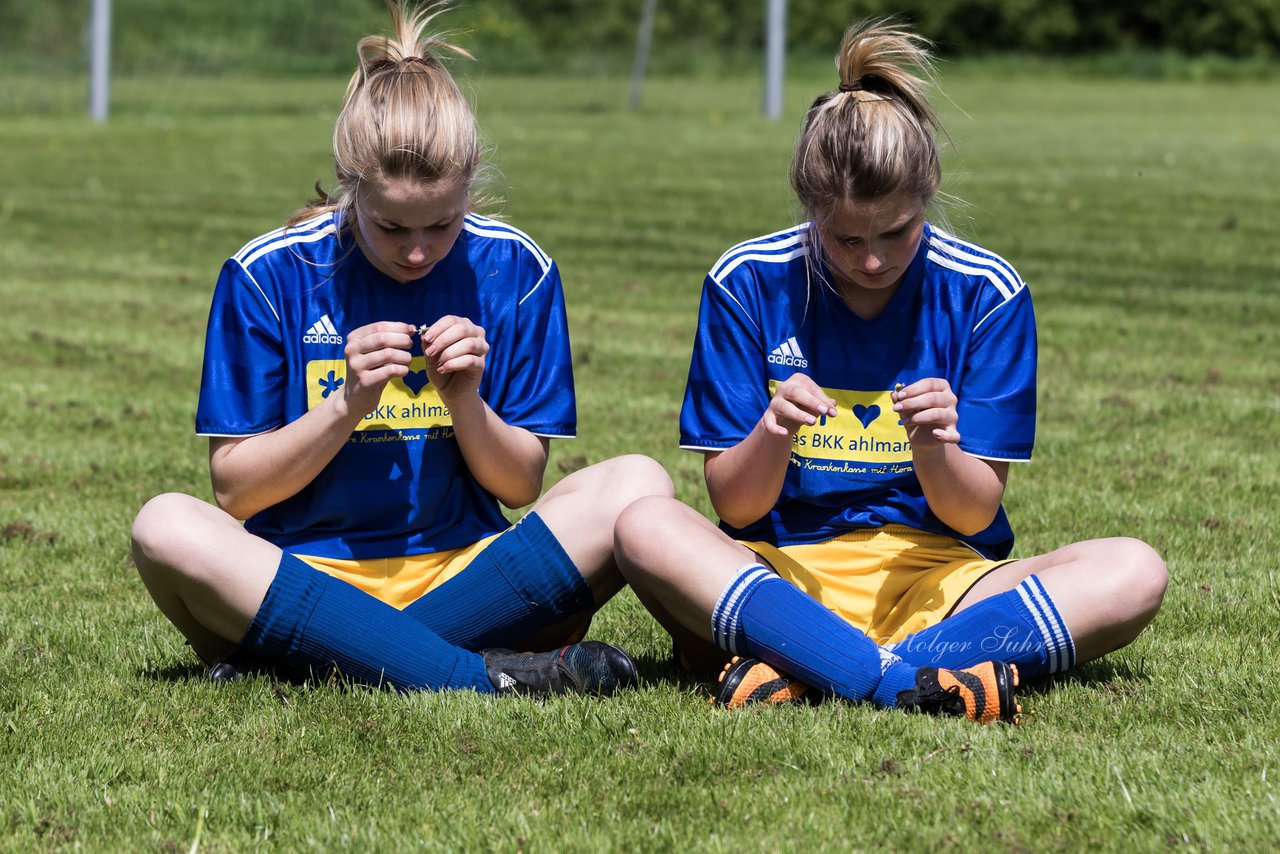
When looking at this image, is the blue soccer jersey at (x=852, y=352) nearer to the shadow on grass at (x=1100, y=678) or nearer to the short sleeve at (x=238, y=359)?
the shadow on grass at (x=1100, y=678)

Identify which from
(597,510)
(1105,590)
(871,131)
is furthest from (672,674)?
(871,131)

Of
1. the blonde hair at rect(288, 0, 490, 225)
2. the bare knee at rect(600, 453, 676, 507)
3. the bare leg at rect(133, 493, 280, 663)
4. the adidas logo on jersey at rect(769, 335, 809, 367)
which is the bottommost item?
the bare leg at rect(133, 493, 280, 663)

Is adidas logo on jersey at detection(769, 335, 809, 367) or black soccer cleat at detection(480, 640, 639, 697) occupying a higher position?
adidas logo on jersey at detection(769, 335, 809, 367)

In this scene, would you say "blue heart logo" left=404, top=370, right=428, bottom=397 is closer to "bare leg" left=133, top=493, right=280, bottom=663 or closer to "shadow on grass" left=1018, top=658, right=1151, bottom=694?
"bare leg" left=133, top=493, right=280, bottom=663

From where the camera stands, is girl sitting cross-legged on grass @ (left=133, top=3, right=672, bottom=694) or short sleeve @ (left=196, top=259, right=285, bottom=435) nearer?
girl sitting cross-legged on grass @ (left=133, top=3, right=672, bottom=694)

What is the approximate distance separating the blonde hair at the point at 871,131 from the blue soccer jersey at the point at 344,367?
2.27 feet

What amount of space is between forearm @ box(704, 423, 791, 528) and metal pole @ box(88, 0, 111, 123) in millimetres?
20392

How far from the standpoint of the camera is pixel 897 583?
3625 mm

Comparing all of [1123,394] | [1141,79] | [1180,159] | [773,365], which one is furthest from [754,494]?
[1141,79]

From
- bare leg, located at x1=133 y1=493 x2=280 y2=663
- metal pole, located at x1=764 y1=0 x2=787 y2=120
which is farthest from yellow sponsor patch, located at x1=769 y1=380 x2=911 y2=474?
metal pole, located at x1=764 y1=0 x2=787 y2=120

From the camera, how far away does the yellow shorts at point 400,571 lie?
3590mm

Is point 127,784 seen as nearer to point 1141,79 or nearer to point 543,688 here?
point 543,688

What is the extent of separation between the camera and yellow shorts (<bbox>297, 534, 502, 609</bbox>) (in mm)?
3590

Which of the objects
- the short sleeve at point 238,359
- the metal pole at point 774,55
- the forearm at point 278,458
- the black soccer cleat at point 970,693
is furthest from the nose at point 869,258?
the metal pole at point 774,55
